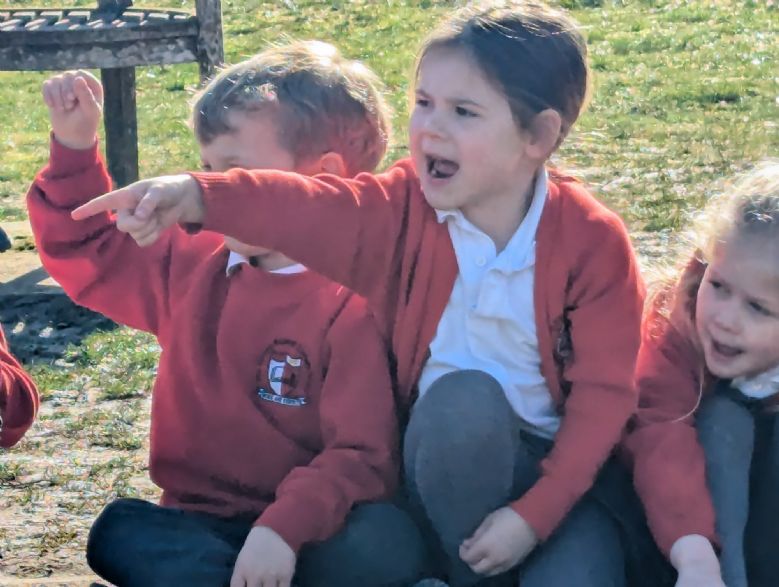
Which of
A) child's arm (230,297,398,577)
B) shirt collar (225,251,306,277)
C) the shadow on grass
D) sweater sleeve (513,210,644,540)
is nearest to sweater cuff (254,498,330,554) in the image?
child's arm (230,297,398,577)

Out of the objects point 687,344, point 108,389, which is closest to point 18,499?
point 108,389

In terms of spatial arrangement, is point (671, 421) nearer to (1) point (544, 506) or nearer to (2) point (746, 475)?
(2) point (746, 475)

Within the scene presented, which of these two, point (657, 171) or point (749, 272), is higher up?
point (749, 272)

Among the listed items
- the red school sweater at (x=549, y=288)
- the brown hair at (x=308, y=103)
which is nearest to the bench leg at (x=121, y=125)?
the brown hair at (x=308, y=103)

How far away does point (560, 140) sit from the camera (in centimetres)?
242

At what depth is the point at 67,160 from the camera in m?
2.45

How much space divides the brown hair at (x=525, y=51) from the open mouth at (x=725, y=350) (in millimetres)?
499

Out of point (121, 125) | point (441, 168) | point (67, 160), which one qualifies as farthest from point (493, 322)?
point (121, 125)

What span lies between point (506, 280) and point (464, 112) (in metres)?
0.31

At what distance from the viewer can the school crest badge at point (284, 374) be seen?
2.44 metres

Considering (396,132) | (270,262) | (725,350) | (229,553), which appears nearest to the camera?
(229,553)

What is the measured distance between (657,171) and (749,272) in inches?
159

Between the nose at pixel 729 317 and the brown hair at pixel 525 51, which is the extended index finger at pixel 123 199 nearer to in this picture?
the brown hair at pixel 525 51

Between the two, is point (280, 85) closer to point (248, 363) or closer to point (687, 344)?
point (248, 363)
